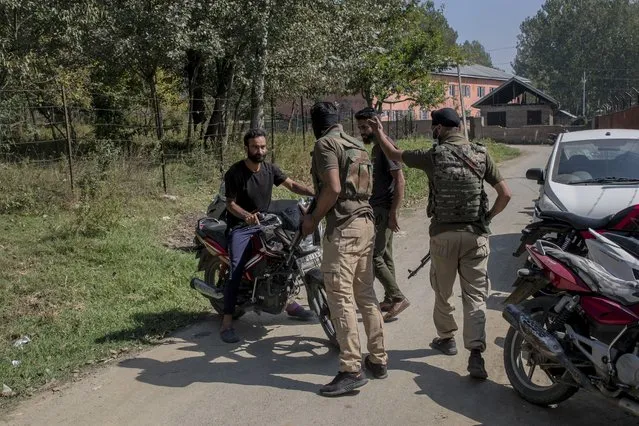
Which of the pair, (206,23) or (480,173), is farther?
(206,23)

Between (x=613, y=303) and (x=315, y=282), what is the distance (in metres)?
2.36

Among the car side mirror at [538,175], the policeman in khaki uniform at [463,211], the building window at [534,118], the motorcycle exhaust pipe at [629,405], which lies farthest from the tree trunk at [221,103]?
the building window at [534,118]

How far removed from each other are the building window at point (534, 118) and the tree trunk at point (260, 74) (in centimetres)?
4578

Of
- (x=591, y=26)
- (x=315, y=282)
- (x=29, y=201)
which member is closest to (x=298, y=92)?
(x=29, y=201)

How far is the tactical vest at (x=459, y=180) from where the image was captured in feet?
14.8

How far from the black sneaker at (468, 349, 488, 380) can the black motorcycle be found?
3.80ft

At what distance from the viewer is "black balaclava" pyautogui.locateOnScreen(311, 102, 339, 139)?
4.55m

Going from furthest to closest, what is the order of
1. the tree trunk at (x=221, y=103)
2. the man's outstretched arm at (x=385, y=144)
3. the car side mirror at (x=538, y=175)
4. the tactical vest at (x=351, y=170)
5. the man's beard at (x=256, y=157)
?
the tree trunk at (x=221, y=103), the car side mirror at (x=538, y=175), the man's beard at (x=256, y=157), the man's outstretched arm at (x=385, y=144), the tactical vest at (x=351, y=170)

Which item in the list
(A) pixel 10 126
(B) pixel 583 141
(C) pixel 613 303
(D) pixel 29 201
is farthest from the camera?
(A) pixel 10 126

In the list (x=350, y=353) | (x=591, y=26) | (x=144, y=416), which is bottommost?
(x=144, y=416)

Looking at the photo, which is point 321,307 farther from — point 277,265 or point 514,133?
point 514,133

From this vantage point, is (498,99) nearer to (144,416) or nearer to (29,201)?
(29,201)

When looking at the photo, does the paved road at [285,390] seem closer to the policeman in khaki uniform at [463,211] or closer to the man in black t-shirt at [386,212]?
the man in black t-shirt at [386,212]

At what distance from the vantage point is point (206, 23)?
1317cm
